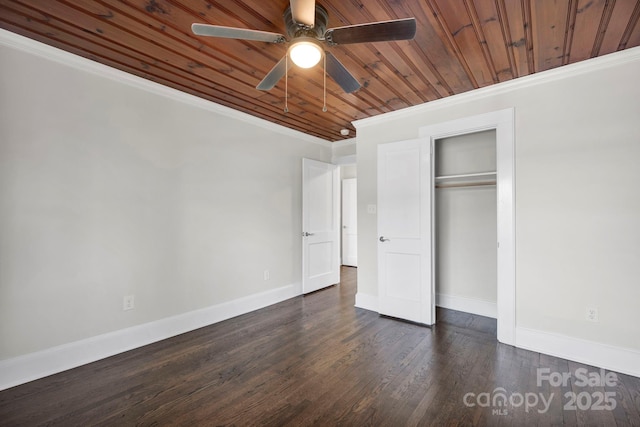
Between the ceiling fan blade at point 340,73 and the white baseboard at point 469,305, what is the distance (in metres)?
3.07

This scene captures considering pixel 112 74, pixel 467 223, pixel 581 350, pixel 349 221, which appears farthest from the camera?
pixel 349 221

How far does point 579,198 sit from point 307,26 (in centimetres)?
266

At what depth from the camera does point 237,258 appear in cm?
370

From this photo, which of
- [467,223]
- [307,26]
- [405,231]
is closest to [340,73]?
[307,26]

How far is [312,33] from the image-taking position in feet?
5.79

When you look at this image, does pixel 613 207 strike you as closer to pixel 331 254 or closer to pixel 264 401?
pixel 264 401

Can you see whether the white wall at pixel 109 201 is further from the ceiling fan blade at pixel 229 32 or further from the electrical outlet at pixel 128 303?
the ceiling fan blade at pixel 229 32

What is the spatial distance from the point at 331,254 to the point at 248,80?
3072 millimetres

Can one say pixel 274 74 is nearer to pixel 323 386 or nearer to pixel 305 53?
pixel 305 53

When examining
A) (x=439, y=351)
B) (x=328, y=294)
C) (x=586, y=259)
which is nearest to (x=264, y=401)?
(x=439, y=351)

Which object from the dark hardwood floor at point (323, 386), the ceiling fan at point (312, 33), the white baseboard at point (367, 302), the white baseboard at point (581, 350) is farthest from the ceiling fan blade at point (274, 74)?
the white baseboard at point (581, 350)

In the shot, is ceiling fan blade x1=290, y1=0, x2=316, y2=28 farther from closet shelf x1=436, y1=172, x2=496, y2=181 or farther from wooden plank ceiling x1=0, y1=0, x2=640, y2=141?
closet shelf x1=436, y1=172, x2=496, y2=181

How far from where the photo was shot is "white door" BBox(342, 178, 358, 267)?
22.6 feet

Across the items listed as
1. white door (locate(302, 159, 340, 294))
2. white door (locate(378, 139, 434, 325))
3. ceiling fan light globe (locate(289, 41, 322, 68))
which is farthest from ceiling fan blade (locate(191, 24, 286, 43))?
white door (locate(302, 159, 340, 294))
